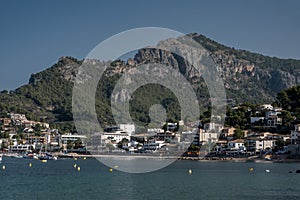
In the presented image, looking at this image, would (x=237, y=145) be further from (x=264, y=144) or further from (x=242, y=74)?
(x=242, y=74)

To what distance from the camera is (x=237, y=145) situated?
313 ft

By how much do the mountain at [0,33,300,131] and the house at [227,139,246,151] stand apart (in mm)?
38751

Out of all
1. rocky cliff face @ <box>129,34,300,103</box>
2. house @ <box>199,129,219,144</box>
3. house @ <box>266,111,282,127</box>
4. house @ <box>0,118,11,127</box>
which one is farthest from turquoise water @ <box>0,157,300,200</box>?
rocky cliff face @ <box>129,34,300,103</box>

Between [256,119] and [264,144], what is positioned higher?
[256,119]

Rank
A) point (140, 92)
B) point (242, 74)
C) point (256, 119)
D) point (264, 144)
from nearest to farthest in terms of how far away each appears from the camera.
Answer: point (264, 144) → point (256, 119) → point (140, 92) → point (242, 74)

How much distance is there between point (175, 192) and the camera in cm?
3588

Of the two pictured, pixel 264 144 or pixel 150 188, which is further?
pixel 264 144

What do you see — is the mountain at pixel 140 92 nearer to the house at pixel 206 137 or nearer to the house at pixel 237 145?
the house at pixel 206 137

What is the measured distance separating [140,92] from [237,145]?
218 ft

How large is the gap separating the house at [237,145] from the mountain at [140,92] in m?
38.8

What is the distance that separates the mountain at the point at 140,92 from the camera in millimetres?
148488

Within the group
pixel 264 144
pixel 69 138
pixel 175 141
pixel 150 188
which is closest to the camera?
pixel 150 188

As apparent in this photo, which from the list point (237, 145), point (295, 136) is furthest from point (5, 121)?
point (295, 136)

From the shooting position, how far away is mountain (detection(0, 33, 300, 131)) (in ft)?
487
